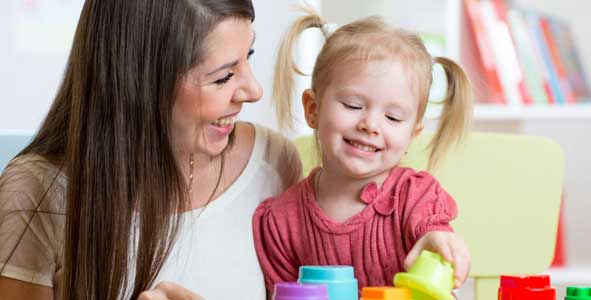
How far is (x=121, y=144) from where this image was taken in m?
1.19

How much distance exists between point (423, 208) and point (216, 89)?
308 mm

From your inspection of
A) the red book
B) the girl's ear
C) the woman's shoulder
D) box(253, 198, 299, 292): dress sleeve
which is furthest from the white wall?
the red book

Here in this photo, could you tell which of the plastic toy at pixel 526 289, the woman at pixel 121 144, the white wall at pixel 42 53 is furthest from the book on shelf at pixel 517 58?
the plastic toy at pixel 526 289

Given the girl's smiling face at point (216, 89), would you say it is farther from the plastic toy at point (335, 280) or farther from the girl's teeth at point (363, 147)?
the plastic toy at point (335, 280)

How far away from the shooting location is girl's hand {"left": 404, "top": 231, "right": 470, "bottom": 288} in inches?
38.4

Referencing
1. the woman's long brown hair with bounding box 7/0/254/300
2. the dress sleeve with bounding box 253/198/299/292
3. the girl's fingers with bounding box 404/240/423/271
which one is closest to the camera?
the girl's fingers with bounding box 404/240/423/271

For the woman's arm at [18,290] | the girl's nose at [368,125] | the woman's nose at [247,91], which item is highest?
the woman's nose at [247,91]

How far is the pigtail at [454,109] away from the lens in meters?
1.37

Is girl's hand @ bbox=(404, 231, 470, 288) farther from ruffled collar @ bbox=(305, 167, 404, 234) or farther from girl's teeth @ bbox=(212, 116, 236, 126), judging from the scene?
girl's teeth @ bbox=(212, 116, 236, 126)

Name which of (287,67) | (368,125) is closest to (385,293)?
(368,125)

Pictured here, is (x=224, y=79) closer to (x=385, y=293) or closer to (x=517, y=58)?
(x=385, y=293)

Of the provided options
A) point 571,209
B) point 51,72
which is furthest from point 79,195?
point 571,209

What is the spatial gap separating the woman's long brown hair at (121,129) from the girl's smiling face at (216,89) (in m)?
0.02

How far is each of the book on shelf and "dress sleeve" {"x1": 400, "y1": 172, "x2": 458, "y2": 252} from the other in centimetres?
139
